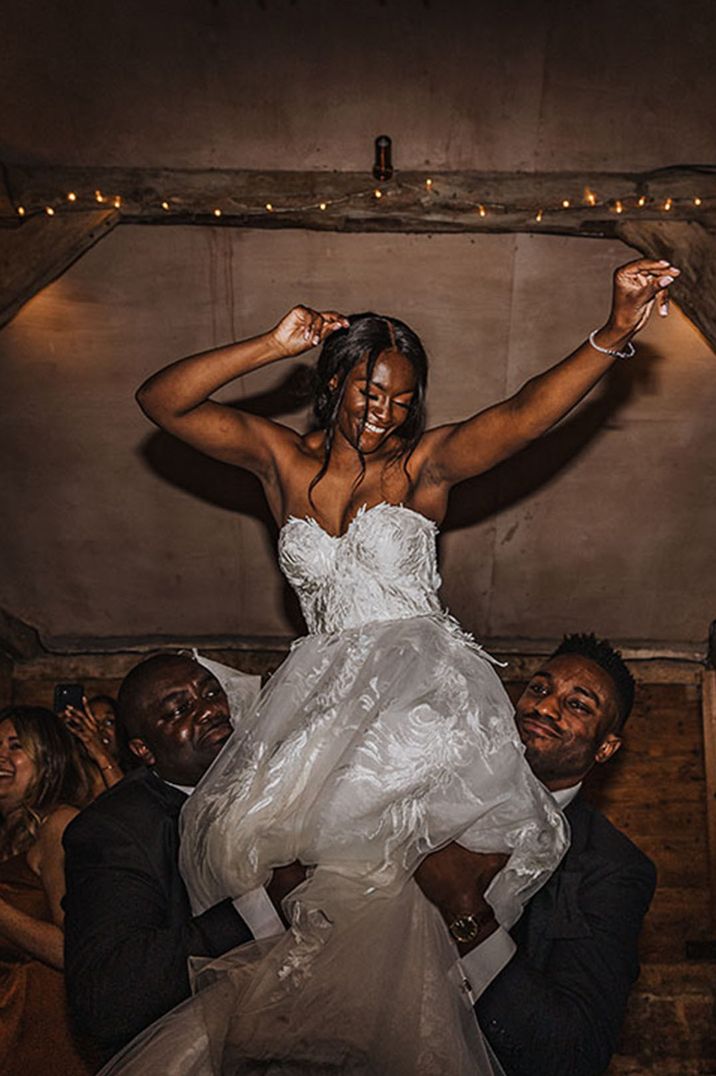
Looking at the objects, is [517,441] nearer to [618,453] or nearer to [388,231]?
[388,231]

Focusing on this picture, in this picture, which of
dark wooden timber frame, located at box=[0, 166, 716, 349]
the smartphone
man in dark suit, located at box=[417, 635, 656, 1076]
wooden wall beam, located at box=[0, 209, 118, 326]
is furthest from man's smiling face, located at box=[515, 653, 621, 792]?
wooden wall beam, located at box=[0, 209, 118, 326]

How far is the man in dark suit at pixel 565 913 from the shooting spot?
3010mm

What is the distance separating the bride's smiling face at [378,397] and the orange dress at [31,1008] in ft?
5.03

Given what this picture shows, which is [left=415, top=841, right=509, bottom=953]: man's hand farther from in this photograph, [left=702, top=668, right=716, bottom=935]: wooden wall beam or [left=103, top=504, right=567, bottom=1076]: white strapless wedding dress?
[left=702, top=668, right=716, bottom=935]: wooden wall beam

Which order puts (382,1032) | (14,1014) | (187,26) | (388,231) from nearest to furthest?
(382,1032) < (14,1014) < (187,26) < (388,231)

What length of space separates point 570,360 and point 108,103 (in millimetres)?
2459

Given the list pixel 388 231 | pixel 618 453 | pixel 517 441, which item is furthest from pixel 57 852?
pixel 618 453

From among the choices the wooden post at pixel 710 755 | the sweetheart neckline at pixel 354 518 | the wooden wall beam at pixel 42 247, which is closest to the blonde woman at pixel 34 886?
the sweetheart neckline at pixel 354 518

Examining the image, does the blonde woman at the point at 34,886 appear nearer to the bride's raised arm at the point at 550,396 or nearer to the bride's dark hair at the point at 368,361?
the bride's dark hair at the point at 368,361

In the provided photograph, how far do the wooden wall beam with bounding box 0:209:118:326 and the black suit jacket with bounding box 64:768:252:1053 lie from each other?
7.47 ft

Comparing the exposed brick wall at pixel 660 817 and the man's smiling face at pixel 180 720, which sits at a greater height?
the man's smiling face at pixel 180 720

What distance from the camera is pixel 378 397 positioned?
11.6ft

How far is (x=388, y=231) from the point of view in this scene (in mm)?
5355

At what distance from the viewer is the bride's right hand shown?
336 centimetres
